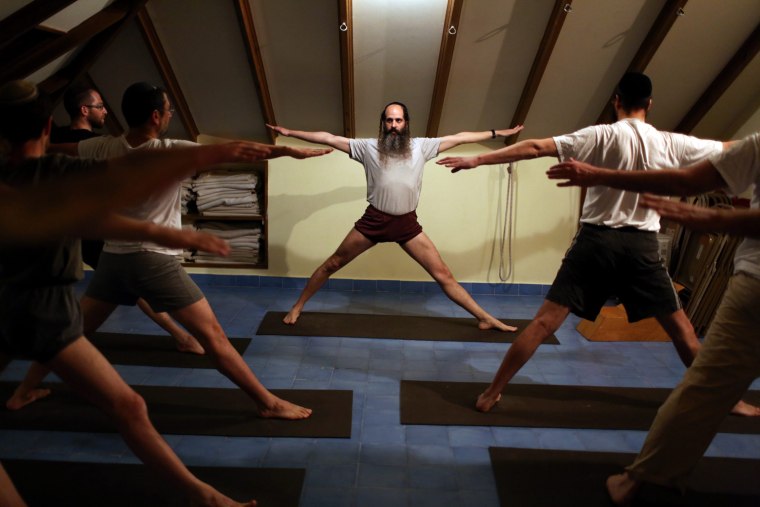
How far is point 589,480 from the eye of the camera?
2.32m

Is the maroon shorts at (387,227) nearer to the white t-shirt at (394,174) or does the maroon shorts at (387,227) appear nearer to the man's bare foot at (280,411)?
the white t-shirt at (394,174)

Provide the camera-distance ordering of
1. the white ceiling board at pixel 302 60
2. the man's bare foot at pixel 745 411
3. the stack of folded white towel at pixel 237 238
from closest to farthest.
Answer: the man's bare foot at pixel 745 411, the white ceiling board at pixel 302 60, the stack of folded white towel at pixel 237 238

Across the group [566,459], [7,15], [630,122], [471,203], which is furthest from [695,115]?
[7,15]

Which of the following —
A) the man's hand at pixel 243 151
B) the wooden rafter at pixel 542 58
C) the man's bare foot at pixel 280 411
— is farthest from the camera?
the wooden rafter at pixel 542 58

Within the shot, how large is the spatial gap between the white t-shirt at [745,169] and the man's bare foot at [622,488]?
2.88ft

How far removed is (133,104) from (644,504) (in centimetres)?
254

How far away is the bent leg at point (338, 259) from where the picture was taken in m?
3.96

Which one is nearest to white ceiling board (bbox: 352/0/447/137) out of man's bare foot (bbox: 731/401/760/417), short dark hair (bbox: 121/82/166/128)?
short dark hair (bbox: 121/82/166/128)

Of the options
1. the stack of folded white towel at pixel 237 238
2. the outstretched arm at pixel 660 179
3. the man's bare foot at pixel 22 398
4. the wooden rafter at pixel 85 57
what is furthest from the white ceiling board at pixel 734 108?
the man's bare foot at pixel 22 398

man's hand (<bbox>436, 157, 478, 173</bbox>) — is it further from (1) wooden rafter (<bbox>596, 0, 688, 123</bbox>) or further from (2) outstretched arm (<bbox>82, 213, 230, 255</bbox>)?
(1) wooden rafter (<bbox>596, 0, 688, 123</bbox>)

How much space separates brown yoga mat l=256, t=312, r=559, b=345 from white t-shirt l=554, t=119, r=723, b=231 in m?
1.45

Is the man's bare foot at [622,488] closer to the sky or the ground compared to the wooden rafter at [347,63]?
closer to the ground

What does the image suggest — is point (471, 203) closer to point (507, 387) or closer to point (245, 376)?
point (507, 387)

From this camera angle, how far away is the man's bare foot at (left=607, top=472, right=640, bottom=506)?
210 centimetres
